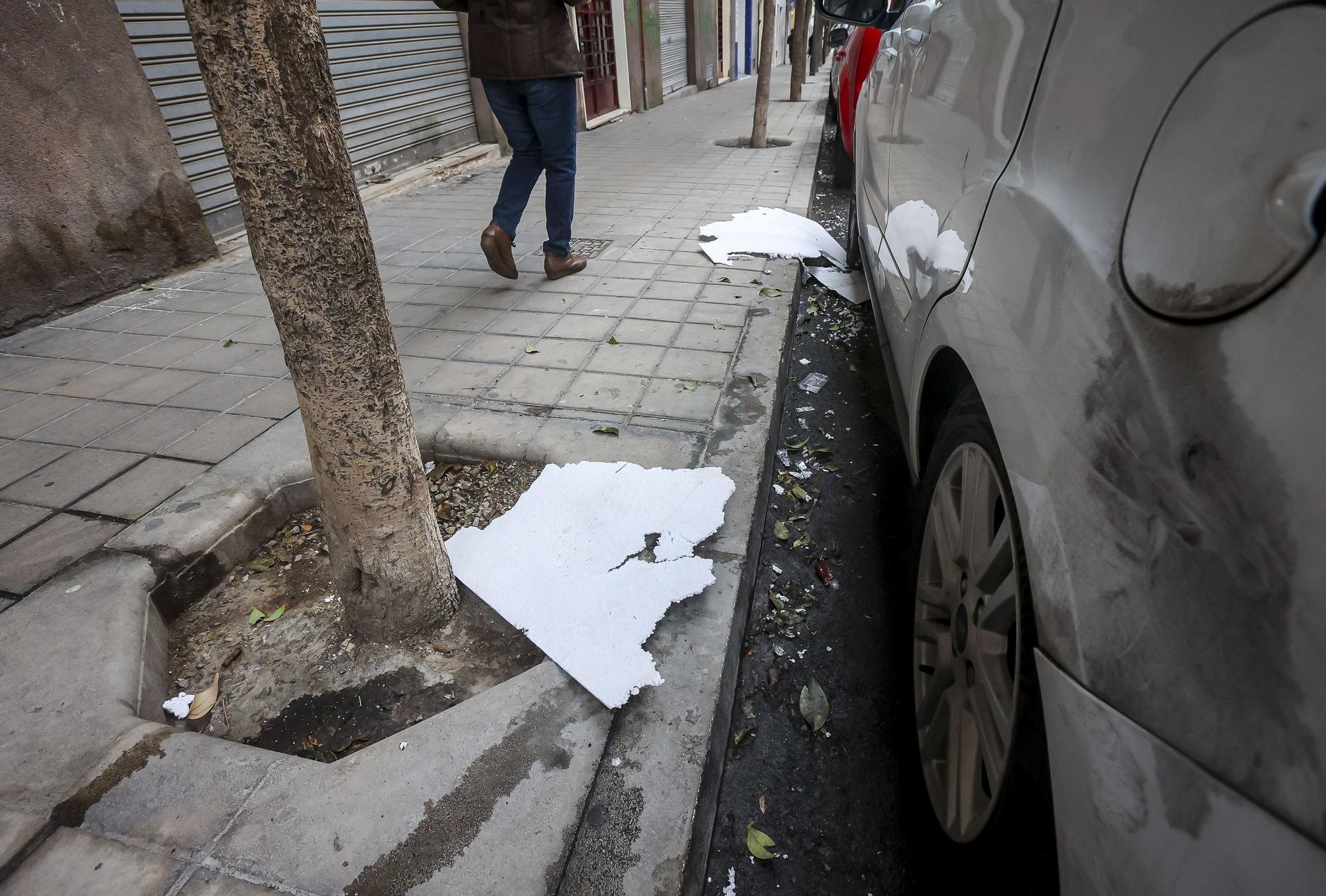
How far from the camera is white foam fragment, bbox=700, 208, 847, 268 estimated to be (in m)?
5.24

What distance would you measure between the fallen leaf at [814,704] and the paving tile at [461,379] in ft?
6.51

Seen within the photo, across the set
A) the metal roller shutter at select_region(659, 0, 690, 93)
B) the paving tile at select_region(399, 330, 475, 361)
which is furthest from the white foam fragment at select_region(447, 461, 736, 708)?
the metal roller shutter at select_region(659, 0, 690, 93)

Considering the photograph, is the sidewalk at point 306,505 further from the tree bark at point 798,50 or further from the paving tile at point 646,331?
the tree bark at point 798,50

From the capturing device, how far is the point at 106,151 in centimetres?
452

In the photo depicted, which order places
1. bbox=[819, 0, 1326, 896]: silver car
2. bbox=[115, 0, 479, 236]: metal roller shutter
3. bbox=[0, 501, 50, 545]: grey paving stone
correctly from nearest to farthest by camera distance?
1. bbox=[819, 0, 1326, 896]: silver car
2. bbox=[0, 501, 50, 545]: grey paving stone
3. bbox=[115, 0, 479, 236]: metal roller shutter

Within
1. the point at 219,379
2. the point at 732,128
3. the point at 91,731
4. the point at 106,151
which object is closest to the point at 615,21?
the point at 732,128

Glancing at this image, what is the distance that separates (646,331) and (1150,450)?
Result: 127 inches

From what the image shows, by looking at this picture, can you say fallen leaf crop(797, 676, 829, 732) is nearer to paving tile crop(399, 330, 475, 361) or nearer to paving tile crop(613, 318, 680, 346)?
paving tile crop(613, 318, 680, 346)

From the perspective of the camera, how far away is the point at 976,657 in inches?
54.4

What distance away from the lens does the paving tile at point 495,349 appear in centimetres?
369

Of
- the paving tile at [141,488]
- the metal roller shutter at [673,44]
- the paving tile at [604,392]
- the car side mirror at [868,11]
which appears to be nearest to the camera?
the paving tile at [141,488]

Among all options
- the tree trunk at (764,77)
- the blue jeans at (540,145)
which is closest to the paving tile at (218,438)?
the blue jeans at (540,145)

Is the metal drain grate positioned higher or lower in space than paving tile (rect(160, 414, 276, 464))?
lower

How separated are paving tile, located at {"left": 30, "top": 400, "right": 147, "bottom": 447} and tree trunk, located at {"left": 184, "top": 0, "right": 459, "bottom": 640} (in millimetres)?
1785
